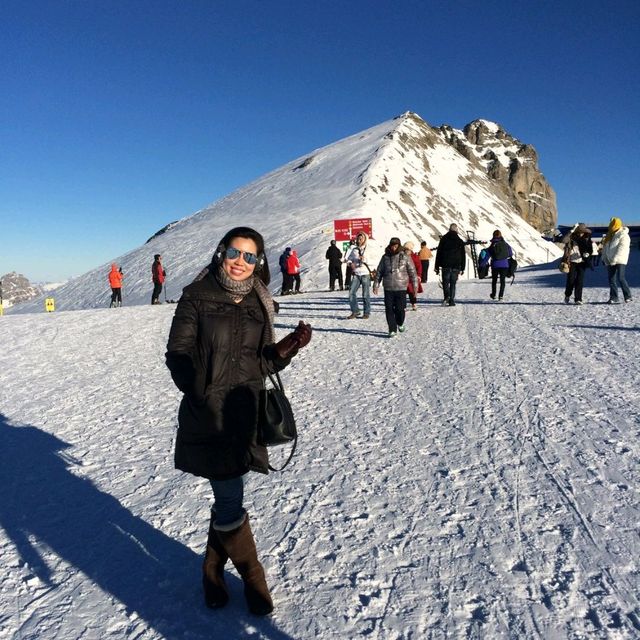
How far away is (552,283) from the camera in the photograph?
1867 cm

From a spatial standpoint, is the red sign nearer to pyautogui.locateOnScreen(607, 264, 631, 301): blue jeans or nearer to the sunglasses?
pyautogui.locateOnScreen(607, 264, 631, 301): blue jeans

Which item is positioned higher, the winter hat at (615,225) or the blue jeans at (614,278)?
the winter hat at (615,225)

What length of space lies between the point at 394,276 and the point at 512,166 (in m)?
122

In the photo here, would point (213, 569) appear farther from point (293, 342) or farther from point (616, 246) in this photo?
point (616, 246)

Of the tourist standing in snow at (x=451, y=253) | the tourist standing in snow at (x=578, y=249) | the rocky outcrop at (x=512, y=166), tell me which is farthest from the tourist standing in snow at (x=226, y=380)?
the rocky outcrop at (x=512, y=166)

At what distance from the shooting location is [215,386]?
92.9 inches

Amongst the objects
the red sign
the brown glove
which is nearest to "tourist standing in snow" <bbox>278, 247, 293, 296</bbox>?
the red sign

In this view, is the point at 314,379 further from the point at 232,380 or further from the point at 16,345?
the point at 16,345

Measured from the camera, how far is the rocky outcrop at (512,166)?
115m

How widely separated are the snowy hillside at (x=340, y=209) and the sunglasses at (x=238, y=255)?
24578 millimetres

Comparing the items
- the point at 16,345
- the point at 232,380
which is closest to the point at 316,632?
the point at 232,380

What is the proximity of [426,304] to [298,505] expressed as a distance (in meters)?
11.4

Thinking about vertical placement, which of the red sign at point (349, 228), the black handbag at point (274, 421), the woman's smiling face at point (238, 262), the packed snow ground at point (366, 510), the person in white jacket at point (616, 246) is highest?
the red sign at point (349, 228)

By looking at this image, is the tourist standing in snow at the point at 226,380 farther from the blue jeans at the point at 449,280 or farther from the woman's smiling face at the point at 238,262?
the blue jeans at the point at 449,280
